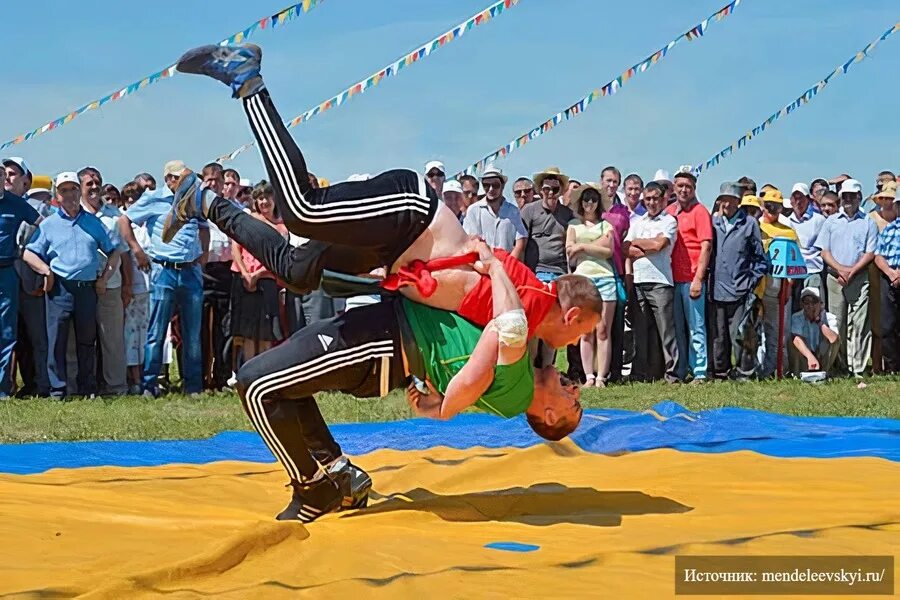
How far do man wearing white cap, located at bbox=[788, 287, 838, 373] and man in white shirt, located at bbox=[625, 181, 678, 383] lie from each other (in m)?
1.35

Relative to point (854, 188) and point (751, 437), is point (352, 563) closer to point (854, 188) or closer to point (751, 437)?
point (751, 437)

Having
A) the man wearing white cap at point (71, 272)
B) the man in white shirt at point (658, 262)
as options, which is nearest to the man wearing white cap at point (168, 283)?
the man wearing white cap at point (71, 272)

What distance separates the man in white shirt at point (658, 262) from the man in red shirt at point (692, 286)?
0.09 metres

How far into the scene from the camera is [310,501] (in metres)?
4.86

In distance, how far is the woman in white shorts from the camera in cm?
1017

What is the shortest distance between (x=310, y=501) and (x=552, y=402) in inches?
38.0

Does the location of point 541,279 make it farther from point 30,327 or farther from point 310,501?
point 310,501

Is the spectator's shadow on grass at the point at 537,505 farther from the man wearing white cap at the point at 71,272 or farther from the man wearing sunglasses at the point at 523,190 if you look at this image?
the man wearing sunglasses at the point at 523,190

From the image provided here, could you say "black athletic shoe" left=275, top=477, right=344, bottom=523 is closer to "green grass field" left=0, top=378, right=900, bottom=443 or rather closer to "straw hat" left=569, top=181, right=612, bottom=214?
"green grass field" left=0, top=378, right=900, bottom=443

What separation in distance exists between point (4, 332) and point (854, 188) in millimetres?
7286

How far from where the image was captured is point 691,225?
1062 cm

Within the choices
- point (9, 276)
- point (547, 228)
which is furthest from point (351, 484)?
point (547, 228)

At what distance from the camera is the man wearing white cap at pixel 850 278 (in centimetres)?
1123

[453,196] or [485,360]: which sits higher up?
[453,196]
